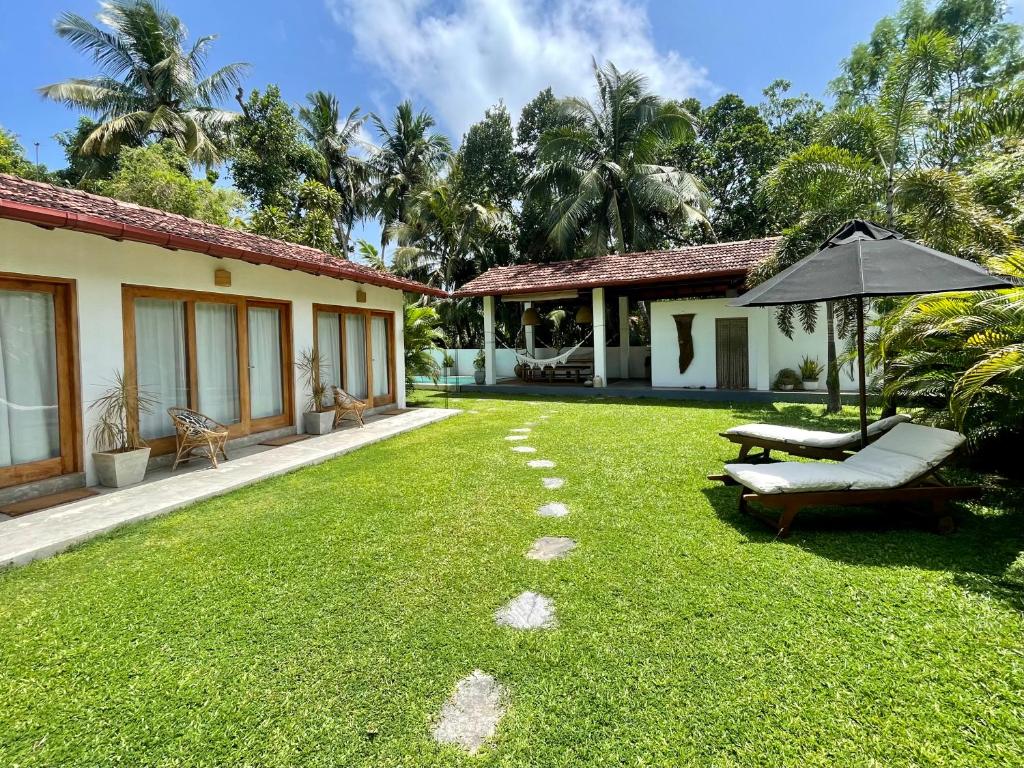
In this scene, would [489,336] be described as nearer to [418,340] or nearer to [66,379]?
[418,340]

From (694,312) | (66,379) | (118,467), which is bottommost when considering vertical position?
(118,467)

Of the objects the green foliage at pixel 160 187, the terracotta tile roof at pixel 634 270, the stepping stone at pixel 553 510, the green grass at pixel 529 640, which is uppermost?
the green foliage at pixel 160 187

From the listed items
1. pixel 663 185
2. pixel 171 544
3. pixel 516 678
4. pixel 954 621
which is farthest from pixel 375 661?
pixel 663 185

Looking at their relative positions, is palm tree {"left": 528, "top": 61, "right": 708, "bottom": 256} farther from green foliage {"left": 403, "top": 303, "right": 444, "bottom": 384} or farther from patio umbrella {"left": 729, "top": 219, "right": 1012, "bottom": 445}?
patio umbrella {"left": 729, "top": 219, "right": 1012, "bottom": 445}

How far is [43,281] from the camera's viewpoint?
17.1ft

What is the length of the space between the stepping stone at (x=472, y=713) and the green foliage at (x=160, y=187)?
52.3 ft

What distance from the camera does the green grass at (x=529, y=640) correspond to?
1987mm

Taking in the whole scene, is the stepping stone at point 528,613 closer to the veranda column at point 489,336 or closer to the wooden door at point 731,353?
the wooden door at point 731,353

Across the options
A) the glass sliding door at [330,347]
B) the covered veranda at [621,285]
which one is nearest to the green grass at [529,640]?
the glass sliding door at [330,347]

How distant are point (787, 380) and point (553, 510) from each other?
1063cm

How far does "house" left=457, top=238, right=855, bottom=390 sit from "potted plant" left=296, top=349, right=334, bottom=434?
743 centimetres

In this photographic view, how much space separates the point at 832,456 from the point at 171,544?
6.29m

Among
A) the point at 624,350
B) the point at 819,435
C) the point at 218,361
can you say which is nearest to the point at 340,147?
the point at 624,350

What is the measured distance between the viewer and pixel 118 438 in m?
5.79
